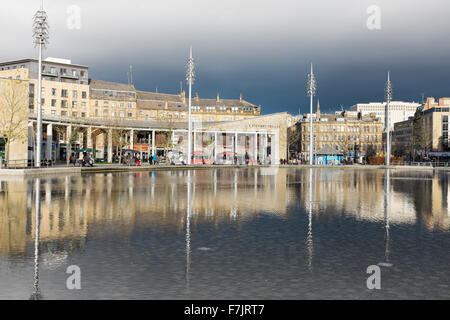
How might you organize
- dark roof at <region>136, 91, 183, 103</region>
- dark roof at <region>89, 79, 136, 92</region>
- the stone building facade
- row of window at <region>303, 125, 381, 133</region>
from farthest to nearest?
row of window at <region>303, 125, 381, 133</region>
the stone building facade
dark roof at <region>136, 91, 183, 103</region>
dark roof at <region>89, 79, 136, 92</region>

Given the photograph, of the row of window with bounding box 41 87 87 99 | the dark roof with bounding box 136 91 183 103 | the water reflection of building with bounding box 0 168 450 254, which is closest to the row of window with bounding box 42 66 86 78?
the row of window with bounding box 41 87 87 99

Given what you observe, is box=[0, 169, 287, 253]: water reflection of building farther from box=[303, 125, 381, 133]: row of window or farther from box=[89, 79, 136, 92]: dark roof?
box=[303, 125, 381, 133]: row of window

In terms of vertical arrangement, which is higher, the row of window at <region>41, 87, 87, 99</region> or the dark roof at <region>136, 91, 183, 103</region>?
the dark roof at <region>136, 91, 183, 103</region>

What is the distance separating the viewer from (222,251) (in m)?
8.46

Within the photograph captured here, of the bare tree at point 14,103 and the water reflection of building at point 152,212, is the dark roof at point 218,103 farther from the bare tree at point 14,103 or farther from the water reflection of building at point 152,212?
the water reflection of building at point 152,212

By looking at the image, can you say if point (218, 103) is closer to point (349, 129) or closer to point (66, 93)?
point (349, 129)

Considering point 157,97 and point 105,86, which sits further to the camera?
point 157,97

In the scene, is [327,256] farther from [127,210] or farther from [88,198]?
[88,198]

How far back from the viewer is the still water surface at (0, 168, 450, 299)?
610 cm

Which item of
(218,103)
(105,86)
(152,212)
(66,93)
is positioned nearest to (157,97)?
(105,86)

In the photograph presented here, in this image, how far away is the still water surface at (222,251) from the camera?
20.0 feet

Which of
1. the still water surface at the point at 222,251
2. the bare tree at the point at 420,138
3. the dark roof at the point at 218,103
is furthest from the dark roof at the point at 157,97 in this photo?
the still water surface at the point at 222,251

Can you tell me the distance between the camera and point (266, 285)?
6273 millimetres

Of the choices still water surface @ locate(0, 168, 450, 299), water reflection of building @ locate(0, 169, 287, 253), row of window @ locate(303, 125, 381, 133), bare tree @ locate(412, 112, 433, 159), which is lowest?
still water surface @ locate(0, 168, 450, 299)
